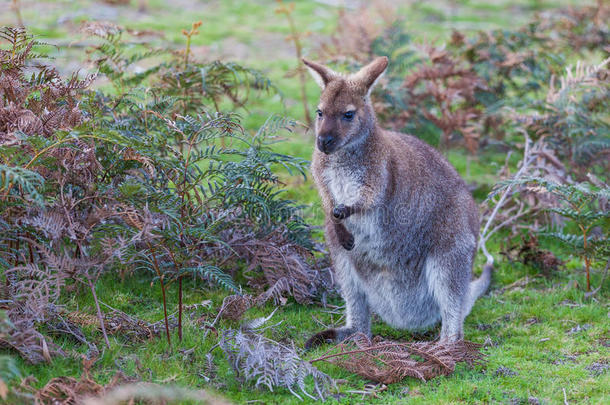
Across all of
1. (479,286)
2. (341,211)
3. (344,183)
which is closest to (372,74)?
(344,183)

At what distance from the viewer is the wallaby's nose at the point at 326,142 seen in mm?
4559

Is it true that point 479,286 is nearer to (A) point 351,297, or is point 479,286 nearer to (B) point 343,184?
(A) point 351,297

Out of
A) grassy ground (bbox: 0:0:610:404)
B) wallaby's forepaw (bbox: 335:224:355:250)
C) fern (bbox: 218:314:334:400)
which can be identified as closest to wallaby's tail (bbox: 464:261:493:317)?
grassy ground (bbox: 0:0:610:404)

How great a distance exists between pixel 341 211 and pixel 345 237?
0.67 ft

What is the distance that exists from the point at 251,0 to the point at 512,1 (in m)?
6.48

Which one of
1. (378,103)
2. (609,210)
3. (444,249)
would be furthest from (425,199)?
(378,103)

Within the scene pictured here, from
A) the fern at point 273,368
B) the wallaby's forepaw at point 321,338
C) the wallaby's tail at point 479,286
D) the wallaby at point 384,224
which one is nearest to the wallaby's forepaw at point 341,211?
the wallaby at point 384,224

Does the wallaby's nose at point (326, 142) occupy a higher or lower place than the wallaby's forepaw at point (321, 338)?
higher

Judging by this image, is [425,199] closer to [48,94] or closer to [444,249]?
[444,249]

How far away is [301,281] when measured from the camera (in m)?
5.34

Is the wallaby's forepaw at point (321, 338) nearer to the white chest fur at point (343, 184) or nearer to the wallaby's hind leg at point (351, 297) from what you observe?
the wallaby's hind leg at point (351, 297)

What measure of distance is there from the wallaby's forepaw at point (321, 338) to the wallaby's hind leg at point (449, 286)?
75cm

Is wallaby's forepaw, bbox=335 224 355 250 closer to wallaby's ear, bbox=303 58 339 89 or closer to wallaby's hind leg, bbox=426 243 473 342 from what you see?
wallaby's hind leg, bbox=426 243 473 342

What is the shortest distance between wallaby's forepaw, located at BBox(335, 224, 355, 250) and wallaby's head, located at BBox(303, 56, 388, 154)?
0.56 metres
